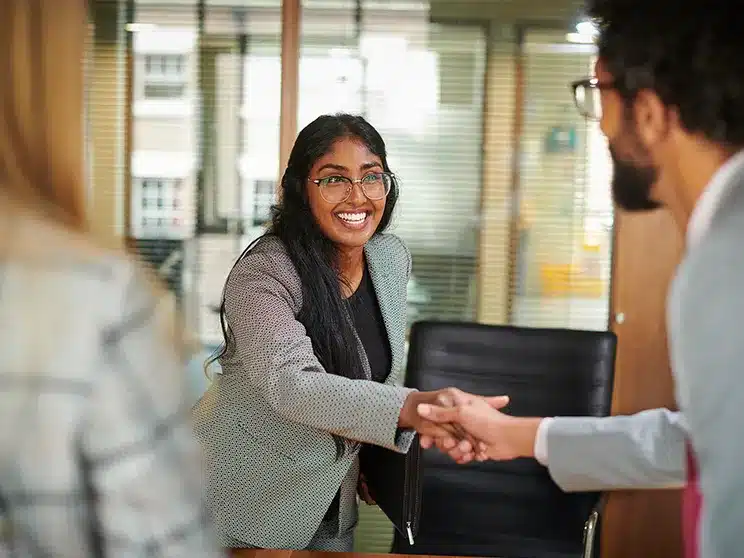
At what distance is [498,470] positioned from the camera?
2738 millimetres

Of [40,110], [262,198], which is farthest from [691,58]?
[262,198]

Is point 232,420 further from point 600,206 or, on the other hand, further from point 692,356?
point 600,206

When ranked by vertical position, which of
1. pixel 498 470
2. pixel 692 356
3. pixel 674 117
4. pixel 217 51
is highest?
pixel 217 51

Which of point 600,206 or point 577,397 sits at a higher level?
point 600,206

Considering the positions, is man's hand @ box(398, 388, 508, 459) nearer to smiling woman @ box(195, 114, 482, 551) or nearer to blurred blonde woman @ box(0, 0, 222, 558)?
smiling woman @ box(195, 114, 482, 551)

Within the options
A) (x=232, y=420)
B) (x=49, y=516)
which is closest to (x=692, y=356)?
(x=49, y=516)

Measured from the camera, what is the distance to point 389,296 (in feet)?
8.50

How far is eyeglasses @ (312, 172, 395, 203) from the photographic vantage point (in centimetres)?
253

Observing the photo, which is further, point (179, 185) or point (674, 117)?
point (179, 185)

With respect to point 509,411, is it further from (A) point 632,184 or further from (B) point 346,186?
(A) point 632,184

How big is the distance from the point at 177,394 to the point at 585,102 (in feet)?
3.49

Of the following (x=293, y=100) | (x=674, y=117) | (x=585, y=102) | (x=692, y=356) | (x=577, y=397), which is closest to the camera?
(x=692, y=356)

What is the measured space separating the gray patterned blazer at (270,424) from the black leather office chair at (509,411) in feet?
1.42

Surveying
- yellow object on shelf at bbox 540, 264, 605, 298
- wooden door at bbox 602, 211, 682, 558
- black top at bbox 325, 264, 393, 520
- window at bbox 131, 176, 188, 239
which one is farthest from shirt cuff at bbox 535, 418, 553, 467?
window at bbox 131, 176, 188, 239
